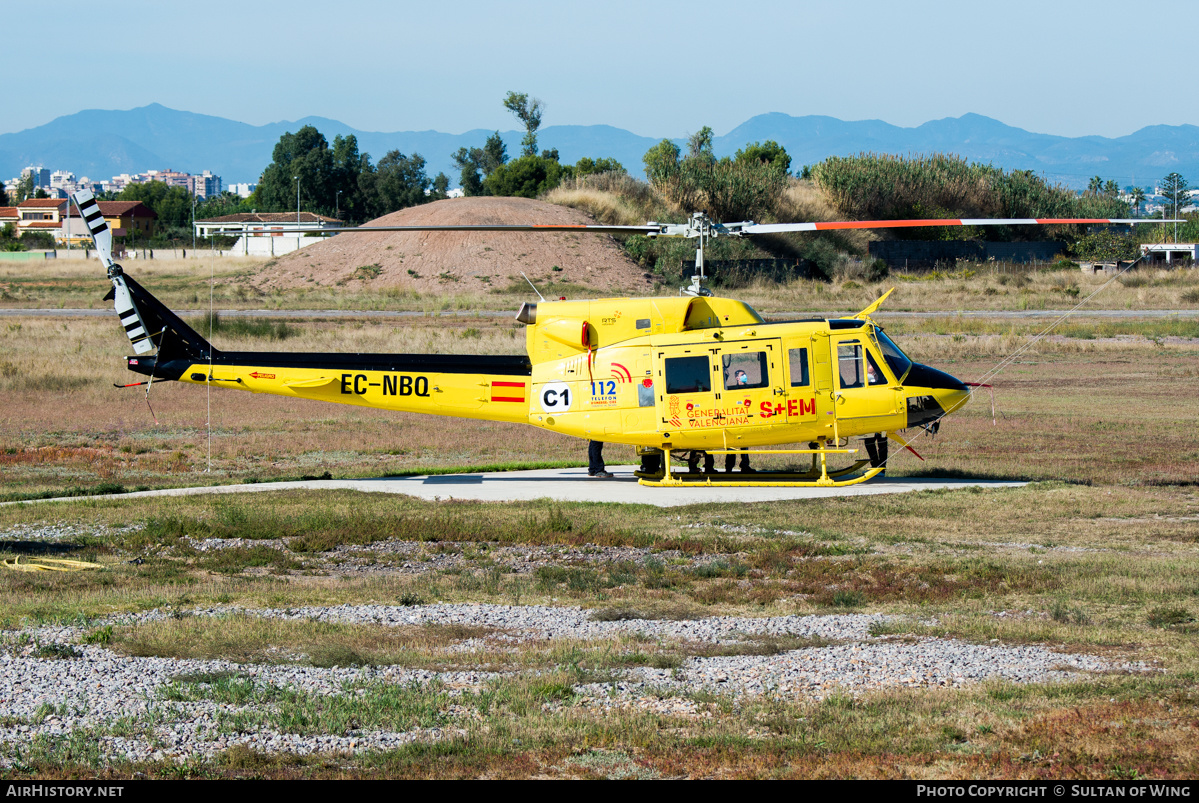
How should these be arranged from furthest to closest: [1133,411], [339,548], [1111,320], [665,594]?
[1111,320] → [1133,411] → [339,548] → [665,594]

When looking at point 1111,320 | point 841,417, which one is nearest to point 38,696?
point 841,417

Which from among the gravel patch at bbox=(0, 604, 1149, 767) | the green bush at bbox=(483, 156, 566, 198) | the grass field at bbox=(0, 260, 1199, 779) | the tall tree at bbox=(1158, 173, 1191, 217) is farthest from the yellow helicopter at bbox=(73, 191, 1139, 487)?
the tall tree at bbox=(1158, 173, 1191, 217)

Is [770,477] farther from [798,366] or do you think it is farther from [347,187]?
[347,187]

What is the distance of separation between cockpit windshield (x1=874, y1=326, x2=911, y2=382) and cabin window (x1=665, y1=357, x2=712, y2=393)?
2940 mm

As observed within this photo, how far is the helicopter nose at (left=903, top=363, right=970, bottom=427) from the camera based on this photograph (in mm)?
17469

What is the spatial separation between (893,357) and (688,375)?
3.44 m

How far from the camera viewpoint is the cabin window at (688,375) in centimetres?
1730

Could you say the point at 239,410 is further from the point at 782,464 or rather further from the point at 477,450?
the point at 782,464

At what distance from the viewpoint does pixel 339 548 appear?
558 inches

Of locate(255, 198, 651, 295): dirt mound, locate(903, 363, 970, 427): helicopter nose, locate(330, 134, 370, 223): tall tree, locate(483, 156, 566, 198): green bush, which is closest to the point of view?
locate(903, 363, 970, 427): helicopter nose

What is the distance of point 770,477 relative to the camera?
1828 cm

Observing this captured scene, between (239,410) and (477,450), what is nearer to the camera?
(477,450)

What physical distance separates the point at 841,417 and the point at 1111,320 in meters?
38.7

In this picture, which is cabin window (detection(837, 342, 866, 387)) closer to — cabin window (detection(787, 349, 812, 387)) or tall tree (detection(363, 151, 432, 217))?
cabin window (detection(787, 349, 812, 387))
